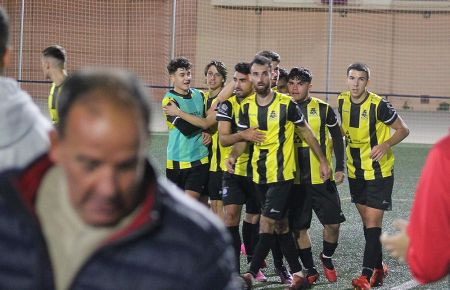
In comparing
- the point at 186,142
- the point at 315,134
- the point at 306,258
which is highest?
the point at 315,134

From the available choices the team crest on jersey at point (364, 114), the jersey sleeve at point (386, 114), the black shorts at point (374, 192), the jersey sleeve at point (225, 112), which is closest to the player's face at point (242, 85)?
the jersey sleeve at point (225, 112)

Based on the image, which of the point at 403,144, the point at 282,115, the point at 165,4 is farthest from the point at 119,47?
the point at 282,115

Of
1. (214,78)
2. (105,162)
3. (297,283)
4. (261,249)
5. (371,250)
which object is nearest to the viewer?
(105,162)

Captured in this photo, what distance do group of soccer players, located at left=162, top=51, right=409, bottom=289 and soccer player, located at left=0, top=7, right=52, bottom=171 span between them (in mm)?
3987

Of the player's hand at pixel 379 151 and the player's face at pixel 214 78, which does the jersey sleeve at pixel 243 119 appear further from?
the player's face at pixel 214 78

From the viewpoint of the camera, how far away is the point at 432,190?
7.82ft

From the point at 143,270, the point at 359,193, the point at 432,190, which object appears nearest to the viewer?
the point at 143,270

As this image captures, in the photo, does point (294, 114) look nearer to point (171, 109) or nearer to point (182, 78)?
point (171, 109)

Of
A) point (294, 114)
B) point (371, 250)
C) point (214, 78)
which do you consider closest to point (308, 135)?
point (294, 114)

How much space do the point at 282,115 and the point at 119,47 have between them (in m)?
17.6

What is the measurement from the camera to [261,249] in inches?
253

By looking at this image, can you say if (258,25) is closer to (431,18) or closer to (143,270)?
(431,18)

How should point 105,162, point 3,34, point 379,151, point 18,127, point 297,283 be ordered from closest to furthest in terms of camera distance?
point 105,162 < point 18,127 < point 3,34 < point 297,283 < point 379,151

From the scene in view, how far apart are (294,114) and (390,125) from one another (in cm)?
91
